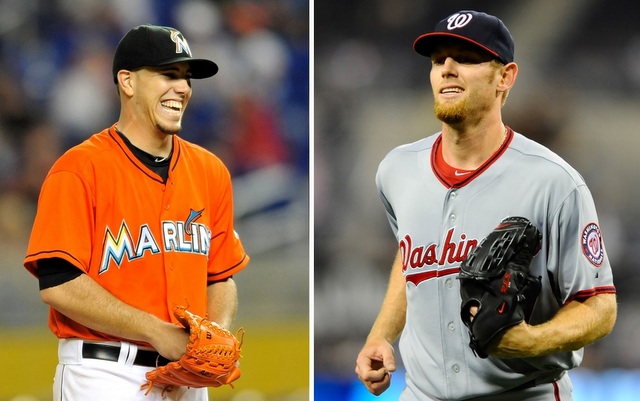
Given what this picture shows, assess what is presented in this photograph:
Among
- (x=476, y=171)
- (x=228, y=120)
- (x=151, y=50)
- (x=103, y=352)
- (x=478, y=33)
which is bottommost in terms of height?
(x=103, y=352)

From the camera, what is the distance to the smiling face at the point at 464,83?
2264 millimetres

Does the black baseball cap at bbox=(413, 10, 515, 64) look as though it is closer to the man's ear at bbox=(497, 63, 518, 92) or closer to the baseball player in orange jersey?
the man's ear at bbox=(497, 63, 518, 92)

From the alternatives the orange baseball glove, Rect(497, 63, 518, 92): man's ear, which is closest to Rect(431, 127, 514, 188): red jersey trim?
Rect(497, 63, 518, 92): man's ear

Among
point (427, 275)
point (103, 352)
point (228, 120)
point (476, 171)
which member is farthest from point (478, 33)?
point (228, 120)

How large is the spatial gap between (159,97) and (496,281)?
1143mm

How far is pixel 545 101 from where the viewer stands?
5.42m

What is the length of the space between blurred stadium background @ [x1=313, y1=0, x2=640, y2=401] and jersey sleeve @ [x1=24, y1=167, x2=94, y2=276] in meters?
2.77

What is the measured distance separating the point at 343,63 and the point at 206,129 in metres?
0.91

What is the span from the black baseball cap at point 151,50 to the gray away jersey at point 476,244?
2.56ft

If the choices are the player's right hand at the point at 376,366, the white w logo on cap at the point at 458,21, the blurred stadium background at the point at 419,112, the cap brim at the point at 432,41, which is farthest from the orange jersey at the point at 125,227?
the blurred stadium background at the point at 419,112

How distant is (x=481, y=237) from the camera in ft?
7.23

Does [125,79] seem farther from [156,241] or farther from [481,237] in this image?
[481,237]

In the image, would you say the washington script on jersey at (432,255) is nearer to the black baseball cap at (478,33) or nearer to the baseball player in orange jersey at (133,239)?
the black baseball cap at (478,33)

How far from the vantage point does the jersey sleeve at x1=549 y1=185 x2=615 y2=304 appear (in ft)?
6.89
